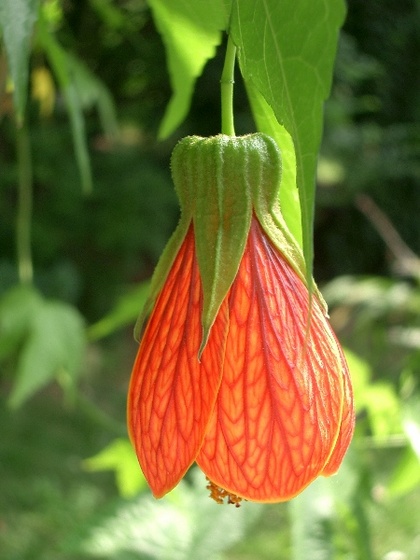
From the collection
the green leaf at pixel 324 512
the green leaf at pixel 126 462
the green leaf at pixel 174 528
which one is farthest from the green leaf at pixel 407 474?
the green leaf at pixel 126 462

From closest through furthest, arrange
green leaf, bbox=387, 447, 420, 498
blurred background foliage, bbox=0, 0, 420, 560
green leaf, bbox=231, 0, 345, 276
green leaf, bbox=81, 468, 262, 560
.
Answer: green leaf, bbox=231, 0, 345, 276
green leaf, bbox=387, 447, 420, 498
green leaf, bbox=81, 468, 262, 560
blurred background foliage, bbox=0, 0, 420, 560

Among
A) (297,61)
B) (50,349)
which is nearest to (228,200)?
Result: (297,61)

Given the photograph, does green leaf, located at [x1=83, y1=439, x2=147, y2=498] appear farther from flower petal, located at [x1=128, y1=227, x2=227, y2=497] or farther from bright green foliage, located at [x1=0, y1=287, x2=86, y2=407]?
flower petal, located at [x1=128, y1=227, x2=227, y2=497]

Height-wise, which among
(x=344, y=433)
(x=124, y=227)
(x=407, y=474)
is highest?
(x=344, y=433)

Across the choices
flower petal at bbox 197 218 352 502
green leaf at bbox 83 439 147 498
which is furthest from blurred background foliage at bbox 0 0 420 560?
flower petal at bbox 197 218 352 502

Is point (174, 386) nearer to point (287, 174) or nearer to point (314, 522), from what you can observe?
point (287, 174)

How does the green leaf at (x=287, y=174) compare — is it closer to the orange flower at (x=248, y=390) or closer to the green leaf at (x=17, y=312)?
the orange flower at (x=248, y=390)
